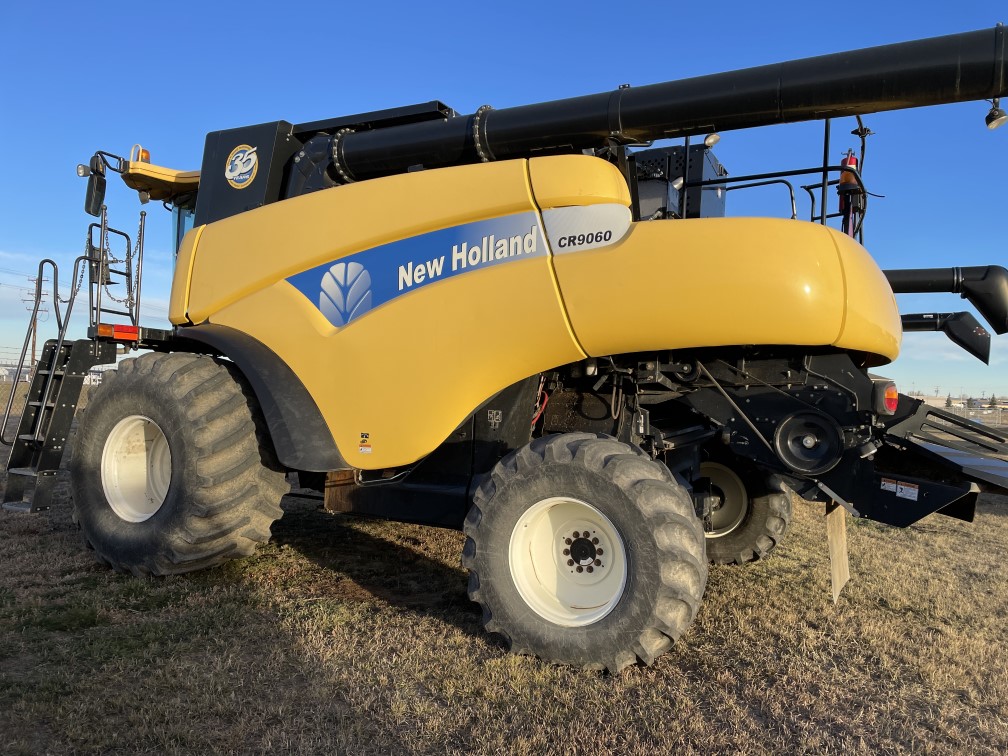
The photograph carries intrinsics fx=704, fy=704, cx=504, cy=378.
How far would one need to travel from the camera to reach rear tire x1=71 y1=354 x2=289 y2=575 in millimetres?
4402

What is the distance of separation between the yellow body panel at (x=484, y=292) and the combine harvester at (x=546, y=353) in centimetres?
1

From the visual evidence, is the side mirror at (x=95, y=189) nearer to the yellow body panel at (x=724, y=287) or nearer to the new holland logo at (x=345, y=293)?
the new holland logo at (x=345, y=293)

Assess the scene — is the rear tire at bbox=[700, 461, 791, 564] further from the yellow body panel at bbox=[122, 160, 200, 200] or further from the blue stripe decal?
the yellow body panel at bbox=[122, 160, 200, 200]

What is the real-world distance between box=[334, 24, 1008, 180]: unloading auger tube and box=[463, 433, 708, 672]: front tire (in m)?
1.77

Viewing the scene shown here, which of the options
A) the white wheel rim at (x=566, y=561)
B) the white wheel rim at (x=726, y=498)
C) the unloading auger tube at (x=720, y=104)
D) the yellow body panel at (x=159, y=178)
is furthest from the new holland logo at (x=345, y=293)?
the white wheel rim at (x=726, y=498)

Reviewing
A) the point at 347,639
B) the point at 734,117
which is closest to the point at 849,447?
the point at 734,117

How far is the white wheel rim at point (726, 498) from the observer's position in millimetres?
5477

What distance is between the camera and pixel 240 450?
14.7 feet

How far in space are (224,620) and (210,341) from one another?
6.04ft

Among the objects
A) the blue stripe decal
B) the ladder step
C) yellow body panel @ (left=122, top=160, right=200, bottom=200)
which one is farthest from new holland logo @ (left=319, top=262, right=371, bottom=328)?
the ladder step

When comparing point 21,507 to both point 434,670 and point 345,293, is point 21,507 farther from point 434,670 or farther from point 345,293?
point 434,670

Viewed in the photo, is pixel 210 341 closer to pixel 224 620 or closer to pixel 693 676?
pixel 224 620

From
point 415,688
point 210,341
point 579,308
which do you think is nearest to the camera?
point 415,688

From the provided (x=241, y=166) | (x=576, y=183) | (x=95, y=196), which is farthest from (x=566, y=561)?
(x=95, y=196)
